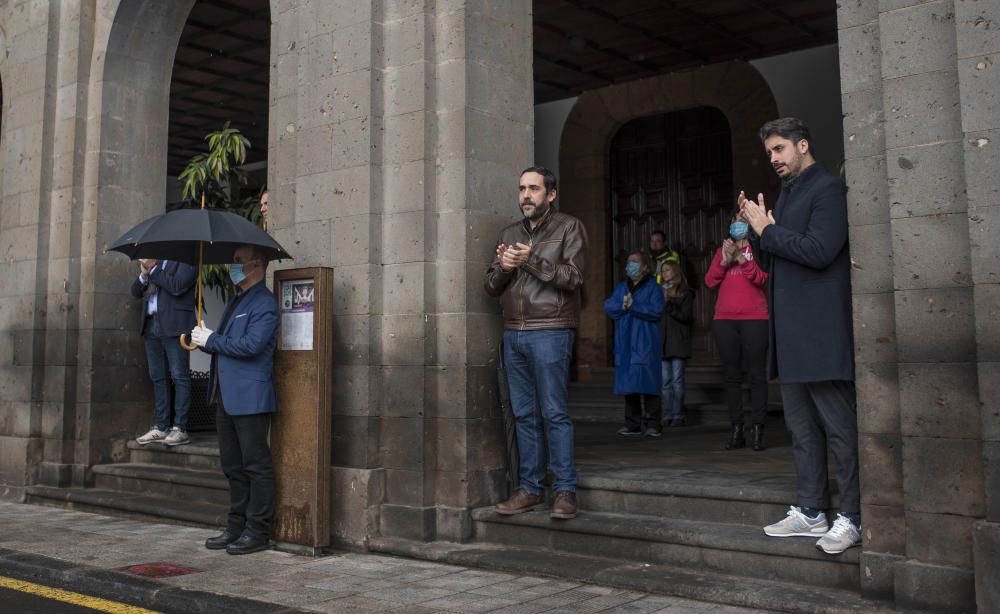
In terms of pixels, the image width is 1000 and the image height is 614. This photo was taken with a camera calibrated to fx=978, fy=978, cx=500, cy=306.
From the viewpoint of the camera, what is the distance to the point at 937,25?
4.57 m

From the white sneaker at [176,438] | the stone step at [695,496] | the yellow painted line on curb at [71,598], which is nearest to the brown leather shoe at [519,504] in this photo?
the stone step at [695,496]

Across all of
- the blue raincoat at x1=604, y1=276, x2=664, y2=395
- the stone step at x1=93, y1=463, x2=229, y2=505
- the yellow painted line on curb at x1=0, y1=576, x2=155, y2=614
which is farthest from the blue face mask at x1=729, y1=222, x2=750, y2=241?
the yellow painted line on curb at x1=0, y1=576, x2=155, y2=614

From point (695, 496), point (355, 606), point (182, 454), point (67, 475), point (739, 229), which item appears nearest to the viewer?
point (355, 606)

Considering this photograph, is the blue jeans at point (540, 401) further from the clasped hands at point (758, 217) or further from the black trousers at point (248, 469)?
the black trousers at point (248, 469)

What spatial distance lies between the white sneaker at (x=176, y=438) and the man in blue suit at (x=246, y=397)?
259 centimetres

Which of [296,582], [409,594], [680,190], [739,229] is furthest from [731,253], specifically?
[680,190]

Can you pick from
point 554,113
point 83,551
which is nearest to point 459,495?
point 83,551

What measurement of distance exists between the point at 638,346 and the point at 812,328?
4737 mm

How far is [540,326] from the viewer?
6137 millimetres

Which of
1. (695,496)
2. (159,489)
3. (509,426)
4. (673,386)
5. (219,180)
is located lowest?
(159,489)

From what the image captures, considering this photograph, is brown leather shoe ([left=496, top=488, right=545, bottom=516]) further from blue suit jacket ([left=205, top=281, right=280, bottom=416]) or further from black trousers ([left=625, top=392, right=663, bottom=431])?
black trousers ([left=625, top=392, right=663, bottom=431])

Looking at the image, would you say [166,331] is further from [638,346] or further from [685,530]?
[685,530]

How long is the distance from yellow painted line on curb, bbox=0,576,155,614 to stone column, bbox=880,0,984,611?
3.92 metres

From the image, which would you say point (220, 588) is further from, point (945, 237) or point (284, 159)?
point (945, 237)
